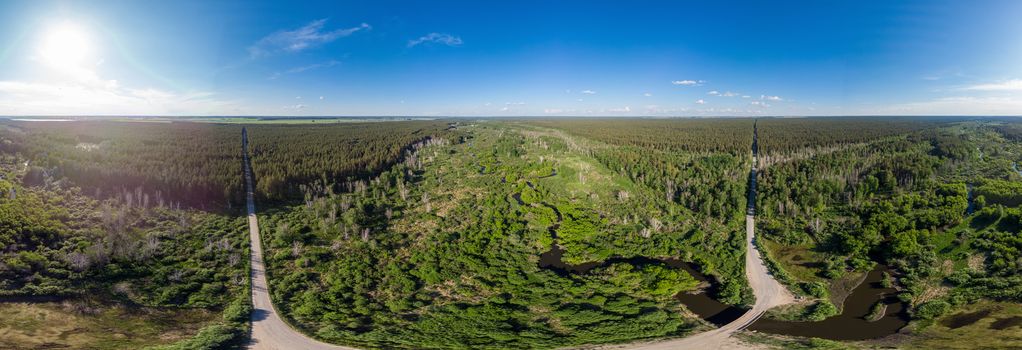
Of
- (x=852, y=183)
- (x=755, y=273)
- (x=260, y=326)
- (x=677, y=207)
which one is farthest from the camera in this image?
(x=852, y=183)

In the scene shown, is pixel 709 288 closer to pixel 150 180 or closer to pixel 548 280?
pixel 548 280

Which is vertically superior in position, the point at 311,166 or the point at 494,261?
the point at 311,166

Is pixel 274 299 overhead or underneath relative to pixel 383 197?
underneath

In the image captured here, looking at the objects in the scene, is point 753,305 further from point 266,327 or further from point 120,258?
point 120,258

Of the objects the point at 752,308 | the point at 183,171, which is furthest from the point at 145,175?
the point at 752,308

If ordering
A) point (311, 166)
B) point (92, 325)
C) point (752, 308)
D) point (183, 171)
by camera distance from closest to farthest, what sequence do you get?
point (92, 325) → point (752, 308) → point (183, 171) → point (311, 166)

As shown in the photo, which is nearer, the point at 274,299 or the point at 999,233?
the point at 274,299

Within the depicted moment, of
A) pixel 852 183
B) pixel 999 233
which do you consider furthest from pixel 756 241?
pixel 852 183
